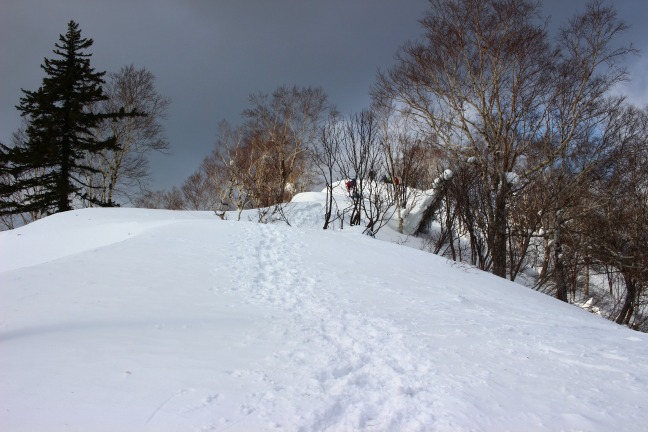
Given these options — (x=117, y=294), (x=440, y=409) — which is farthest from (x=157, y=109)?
(x=440, y=409)

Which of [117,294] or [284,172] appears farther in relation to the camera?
[284,172]

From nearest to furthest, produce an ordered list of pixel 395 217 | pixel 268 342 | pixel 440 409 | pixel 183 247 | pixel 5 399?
pixel 5 399, pixel 440 409, pixel 268 342, pixel 183 247, pixel 395 217

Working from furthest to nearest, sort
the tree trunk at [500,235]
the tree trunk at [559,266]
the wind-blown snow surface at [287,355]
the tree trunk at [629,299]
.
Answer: the tree trunk at [629,299], the tree trunk at [559,266], the tree trunk at [500,235], the wind-blown snow surface at [287,355]

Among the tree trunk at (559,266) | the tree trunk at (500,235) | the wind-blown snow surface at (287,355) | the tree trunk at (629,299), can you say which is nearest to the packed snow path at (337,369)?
the wind-blown snow surface at (287,355)

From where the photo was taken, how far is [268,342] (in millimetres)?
3025

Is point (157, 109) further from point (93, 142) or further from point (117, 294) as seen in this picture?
point (117, 294)

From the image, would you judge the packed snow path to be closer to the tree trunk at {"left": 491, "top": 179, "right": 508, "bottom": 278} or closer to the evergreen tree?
the tree trunk at {"left": 491, "top": 179, "right": 508, "bottom": 278}

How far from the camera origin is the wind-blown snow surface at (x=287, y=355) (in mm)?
1985

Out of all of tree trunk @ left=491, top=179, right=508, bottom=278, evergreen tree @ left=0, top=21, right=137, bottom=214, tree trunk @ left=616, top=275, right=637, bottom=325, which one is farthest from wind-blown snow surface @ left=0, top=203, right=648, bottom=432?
evergreen tree @ left=0, top=21, right=137, bottom=214

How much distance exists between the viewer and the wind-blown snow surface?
1.99 m

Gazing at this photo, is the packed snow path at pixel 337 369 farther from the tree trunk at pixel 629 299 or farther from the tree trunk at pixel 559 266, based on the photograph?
the tree trunk at pixel 629 299

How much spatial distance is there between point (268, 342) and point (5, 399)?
173 cm

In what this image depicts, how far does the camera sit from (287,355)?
9.20 feet

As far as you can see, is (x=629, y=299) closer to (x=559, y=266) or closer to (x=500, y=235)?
(x=559, y=266)
